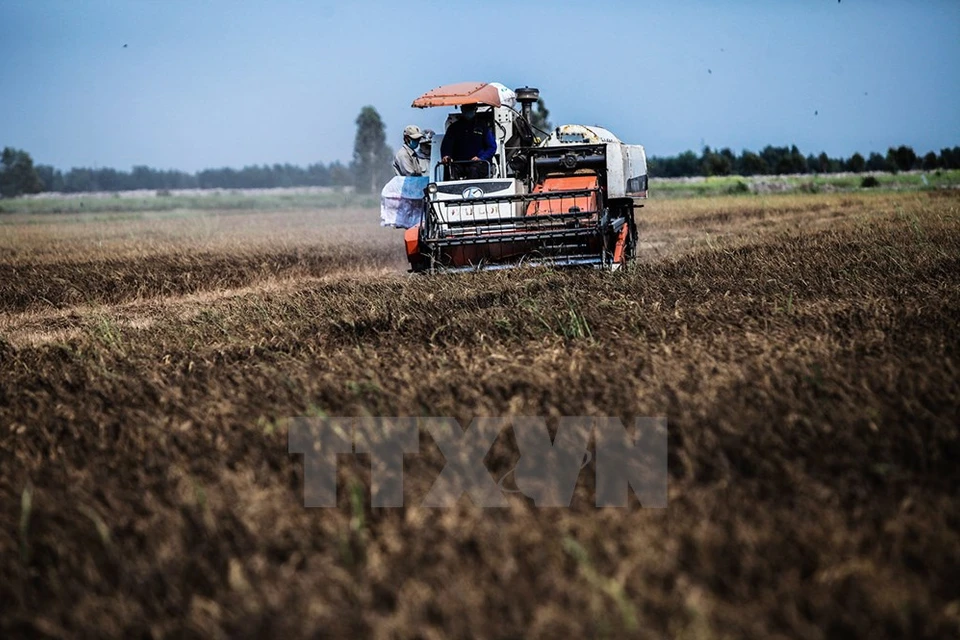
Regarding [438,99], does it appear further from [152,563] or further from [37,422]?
[152,563]

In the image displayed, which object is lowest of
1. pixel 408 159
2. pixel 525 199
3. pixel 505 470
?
pixel 505 470

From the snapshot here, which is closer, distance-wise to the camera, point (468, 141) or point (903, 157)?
point (468, 141)

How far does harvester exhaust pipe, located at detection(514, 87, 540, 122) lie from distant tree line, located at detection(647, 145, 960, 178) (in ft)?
195

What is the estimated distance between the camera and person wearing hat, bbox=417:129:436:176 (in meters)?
13.6

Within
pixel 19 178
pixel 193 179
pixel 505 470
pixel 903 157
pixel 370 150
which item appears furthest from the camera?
pixel 193 179

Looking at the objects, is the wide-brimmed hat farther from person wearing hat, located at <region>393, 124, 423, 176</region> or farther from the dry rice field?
the dry rice field

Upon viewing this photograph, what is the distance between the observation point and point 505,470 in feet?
12.3

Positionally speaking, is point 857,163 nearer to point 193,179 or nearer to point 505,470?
point 505,470

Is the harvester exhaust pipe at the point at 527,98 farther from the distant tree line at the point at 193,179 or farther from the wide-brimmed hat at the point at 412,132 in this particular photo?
the distant tree line at the point at 193,179

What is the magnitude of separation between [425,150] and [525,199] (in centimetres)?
190

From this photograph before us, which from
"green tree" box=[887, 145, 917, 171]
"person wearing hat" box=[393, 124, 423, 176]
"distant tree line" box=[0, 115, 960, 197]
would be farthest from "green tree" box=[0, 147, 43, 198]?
"person wearing hat" box=[393, 124, 423, 176]

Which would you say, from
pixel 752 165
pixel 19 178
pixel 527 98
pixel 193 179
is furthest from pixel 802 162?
pixel 193 179

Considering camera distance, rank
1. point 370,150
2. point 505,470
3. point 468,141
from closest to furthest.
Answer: point 505,470, point 468,141, point 370,150

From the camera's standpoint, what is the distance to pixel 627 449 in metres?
3.86
